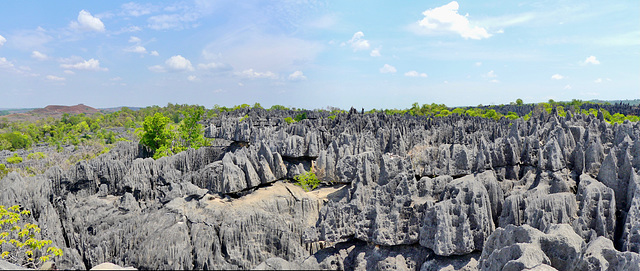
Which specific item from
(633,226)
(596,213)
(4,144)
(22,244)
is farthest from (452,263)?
(4,144)

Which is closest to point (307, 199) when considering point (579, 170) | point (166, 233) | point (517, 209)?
point (166, 233)

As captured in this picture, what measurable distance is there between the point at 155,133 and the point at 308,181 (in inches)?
1059

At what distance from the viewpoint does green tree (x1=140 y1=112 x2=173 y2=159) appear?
4147 cm

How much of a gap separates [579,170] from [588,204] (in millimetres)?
4829

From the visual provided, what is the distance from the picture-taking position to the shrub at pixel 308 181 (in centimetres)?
2444

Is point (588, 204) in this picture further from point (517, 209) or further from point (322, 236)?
point (322, 236)

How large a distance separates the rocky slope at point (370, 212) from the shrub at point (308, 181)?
38.7 inches

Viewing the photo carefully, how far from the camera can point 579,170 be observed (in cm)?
1797

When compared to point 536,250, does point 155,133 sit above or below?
above

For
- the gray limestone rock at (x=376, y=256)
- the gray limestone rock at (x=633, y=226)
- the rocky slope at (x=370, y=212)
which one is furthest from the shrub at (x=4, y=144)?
the gray limestone rock at (x=633, y=226)

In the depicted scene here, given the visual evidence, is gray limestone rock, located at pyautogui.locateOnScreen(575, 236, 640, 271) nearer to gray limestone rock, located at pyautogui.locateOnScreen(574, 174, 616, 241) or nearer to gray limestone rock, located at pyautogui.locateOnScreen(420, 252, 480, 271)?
gray limestone rock, located at pyautogui.locateOnScreen(574, 174, 616, 241)

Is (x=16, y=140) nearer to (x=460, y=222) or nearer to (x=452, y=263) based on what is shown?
(x=452, y=263)

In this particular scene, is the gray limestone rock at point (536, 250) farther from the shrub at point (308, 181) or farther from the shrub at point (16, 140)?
the shrub at point (16, 140)

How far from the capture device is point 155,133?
42250mm
